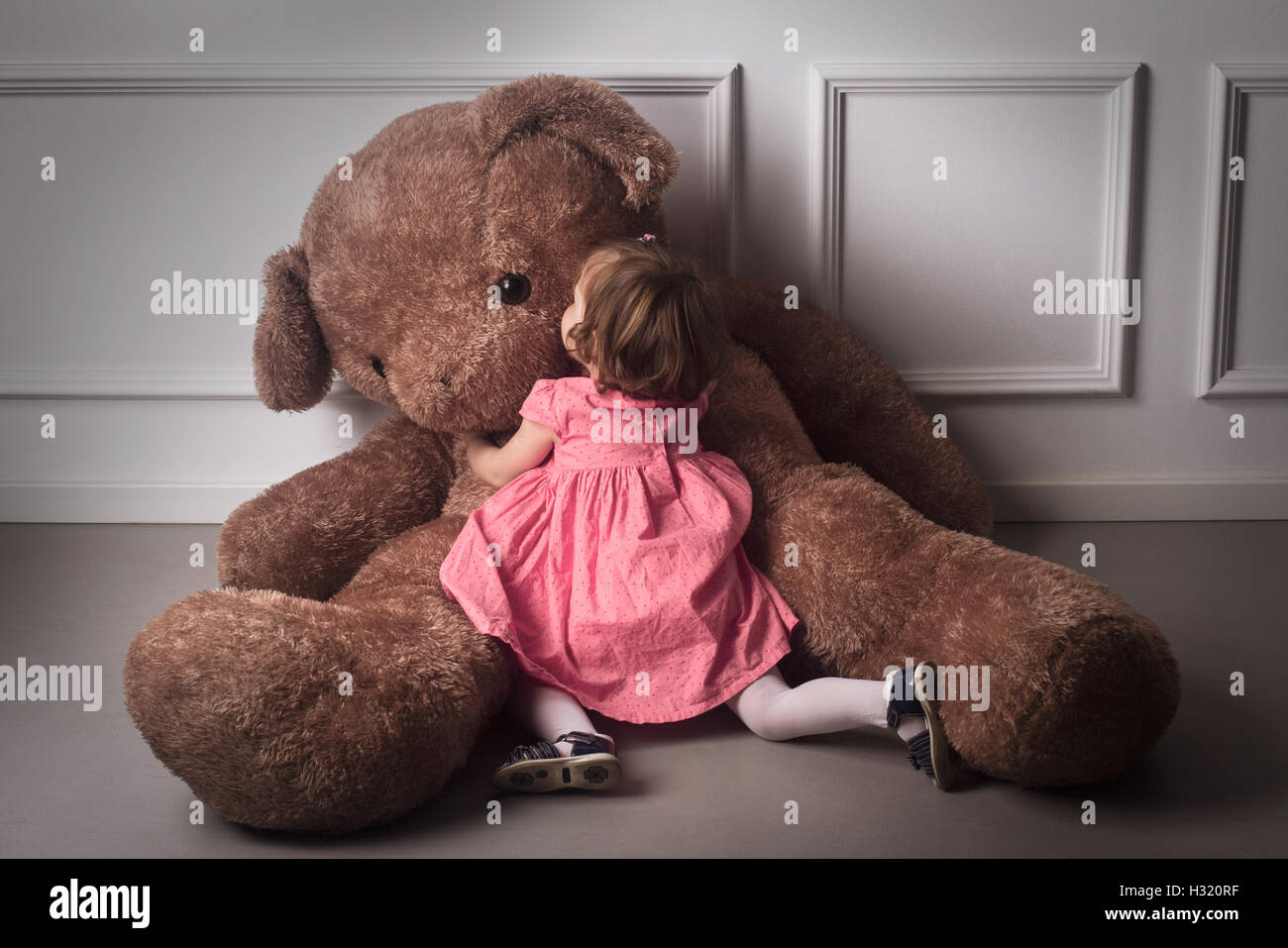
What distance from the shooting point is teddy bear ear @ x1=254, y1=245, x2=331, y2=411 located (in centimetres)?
145

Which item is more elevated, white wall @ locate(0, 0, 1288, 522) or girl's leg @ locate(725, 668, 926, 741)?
white wall @ locate(0, 0, 1288, 522)

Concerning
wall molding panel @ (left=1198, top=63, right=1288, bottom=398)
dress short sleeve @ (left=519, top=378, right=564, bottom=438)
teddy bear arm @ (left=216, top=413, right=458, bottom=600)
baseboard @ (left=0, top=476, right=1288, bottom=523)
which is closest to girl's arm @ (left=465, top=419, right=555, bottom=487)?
dress short sleeve @ (left=519, top=378, right=564, bottom=438)

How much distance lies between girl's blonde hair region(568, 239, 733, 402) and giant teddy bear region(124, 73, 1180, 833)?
0.42 ft

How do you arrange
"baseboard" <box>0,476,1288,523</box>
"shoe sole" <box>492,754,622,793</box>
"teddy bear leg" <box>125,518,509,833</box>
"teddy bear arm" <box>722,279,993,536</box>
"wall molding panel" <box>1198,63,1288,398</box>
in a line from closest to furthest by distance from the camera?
1. "teddy bear leg" <box>125,518,509,833</box>
2. "shoe sole" <box>492,754,622,793</box>
3. "teddy bear arm" <box>722,279,993,536</box>
4. "wall molding panel" <box>1198,63,1288,398</box>
5. "baseboard" <box>0,476,1288,523</box>

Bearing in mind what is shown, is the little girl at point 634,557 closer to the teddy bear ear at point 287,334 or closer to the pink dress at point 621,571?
the pink dress at point 621,571

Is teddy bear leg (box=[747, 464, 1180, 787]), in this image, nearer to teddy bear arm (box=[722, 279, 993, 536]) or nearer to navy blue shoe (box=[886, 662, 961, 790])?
navy blue shoe (box=[886, 662, 961, 790])

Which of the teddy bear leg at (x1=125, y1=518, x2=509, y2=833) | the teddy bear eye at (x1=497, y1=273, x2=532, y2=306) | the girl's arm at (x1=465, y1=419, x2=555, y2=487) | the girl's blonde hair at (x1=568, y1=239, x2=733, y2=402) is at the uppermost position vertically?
the teddy bear eye at (x1=497, y1=273, x2=532, y2=306)

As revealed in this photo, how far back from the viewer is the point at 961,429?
193 centimetres

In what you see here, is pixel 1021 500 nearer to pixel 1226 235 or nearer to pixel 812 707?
pixel 1226 235

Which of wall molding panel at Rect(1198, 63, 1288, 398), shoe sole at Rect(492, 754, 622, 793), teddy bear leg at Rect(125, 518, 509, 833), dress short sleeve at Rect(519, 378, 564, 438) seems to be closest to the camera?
teddy bear leg at Rect(125, 518, 509, 833)

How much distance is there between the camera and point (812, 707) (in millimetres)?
1134

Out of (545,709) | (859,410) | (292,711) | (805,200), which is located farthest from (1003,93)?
(292,711)

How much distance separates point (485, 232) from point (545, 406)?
0.23 m
